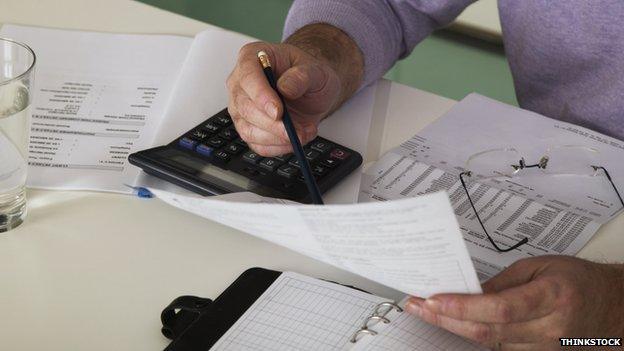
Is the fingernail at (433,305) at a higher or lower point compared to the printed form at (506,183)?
higher

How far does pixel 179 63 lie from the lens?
44.6 inches

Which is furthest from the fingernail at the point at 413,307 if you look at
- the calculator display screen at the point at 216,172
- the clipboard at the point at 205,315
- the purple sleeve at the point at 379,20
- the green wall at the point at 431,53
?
the green wall at the point at 431,53

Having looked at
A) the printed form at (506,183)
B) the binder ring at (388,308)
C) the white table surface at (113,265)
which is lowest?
the white table surface at (113,265)

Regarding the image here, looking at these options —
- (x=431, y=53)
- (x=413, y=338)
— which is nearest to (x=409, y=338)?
(x=413, y=338)

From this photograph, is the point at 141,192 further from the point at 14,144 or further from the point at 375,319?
the point at 375,319

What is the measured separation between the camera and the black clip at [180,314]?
2.38ft

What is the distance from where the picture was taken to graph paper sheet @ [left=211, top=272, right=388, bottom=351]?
702 mm

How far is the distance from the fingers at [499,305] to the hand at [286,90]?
30 centimetres

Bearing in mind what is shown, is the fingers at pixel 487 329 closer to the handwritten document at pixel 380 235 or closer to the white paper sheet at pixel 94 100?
the handwritten document at pixel 380 235

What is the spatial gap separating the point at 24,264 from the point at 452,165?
18.1 inches

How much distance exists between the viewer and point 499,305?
659mm

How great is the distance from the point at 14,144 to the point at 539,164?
1.82 feet

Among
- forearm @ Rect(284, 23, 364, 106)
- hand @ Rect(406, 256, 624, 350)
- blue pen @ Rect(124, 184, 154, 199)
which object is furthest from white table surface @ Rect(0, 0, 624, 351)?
forearm @ Rect(284, 23, 364, 106)

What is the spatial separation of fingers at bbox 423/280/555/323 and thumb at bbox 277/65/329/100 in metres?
0.33
